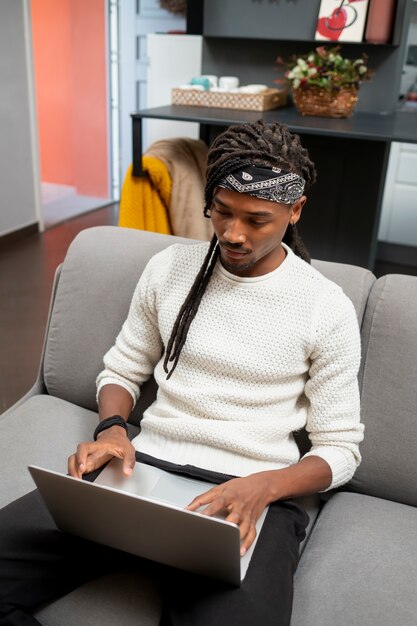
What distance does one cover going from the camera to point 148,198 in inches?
93.8

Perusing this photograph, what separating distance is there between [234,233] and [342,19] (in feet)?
6.62

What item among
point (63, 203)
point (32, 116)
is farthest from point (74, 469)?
point (63, 203)

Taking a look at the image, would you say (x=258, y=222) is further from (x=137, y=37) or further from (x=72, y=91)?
(x=72, y=91)

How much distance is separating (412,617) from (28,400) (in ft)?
3.21

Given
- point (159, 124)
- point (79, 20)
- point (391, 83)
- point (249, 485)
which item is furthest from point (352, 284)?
point (79, 20)

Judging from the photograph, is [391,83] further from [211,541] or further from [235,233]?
[211,541]

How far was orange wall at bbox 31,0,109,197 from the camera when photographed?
4.59 meters

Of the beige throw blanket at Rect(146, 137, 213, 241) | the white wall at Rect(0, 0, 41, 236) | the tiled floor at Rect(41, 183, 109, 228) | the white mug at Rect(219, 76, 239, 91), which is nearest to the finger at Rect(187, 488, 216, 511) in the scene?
the beige throw blanket at Rect(146, 137, 213, 241)

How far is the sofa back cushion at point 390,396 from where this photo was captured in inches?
49.4

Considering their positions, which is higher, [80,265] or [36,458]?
[80,265]

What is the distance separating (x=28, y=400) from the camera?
1567mm

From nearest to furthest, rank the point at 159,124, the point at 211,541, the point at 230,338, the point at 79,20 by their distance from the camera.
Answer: the point at 211,541 < the point at 230,338 < the point at 159,124 < the point at 79,20

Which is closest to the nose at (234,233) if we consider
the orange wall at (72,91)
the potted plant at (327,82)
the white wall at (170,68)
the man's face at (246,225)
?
the man's face at (246,225)

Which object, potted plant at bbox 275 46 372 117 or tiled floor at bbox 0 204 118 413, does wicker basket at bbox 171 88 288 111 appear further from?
tiled floor at bbox 0 204 118 413
